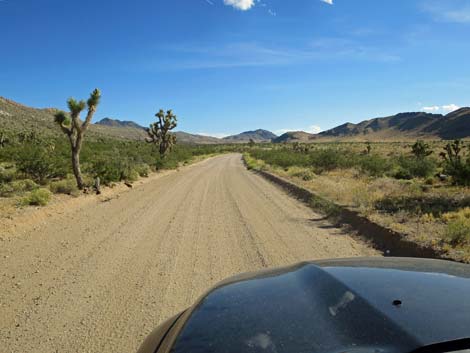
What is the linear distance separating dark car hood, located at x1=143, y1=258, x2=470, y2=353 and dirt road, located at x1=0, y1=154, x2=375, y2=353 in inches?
100

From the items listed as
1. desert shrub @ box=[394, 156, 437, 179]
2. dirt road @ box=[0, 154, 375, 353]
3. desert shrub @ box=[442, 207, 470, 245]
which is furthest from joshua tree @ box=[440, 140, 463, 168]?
desert shrub @ box=[442, 207, 470, 245]

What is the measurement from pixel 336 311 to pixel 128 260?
6332 millimetres

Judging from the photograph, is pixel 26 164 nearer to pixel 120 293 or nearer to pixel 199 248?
pixel 199 248

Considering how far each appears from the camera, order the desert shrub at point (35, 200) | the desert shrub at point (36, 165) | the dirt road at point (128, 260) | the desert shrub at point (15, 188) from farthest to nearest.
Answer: the desert shrub at point (36, 165) < the desert shrub at point (15, 188) < the desert shrub at point (35, 200) < the dirt road at point (128, 260)

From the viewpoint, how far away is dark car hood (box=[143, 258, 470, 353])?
1.75m

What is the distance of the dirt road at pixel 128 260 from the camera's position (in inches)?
195

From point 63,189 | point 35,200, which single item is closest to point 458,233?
point 35,200

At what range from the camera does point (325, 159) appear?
3069cm

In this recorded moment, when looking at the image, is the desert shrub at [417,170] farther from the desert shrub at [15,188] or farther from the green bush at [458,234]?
the desert shrub at [15,188]

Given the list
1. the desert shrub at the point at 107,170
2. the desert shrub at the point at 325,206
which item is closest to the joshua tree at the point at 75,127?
the desert shrub at the point at 107,170

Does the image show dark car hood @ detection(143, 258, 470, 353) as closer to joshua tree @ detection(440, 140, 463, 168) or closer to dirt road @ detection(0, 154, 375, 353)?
dirt road @ detection(0, 154, 375, 353)

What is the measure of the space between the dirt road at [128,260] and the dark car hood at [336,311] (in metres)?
2.55

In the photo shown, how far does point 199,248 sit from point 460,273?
21.5ft

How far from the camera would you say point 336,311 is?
2.06 meters
